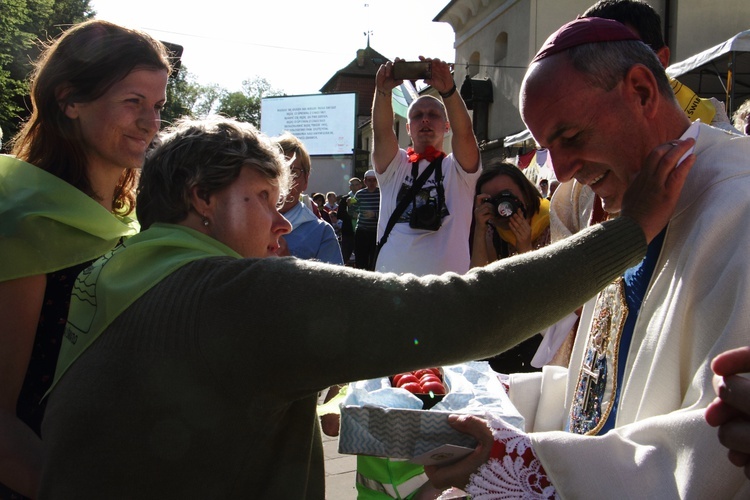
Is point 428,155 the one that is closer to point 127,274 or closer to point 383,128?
point 383,128

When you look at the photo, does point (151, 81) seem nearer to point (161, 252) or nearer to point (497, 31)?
point (161, 252)

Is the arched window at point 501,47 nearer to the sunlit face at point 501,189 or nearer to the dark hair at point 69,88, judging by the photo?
the sunlit face at point 501,189

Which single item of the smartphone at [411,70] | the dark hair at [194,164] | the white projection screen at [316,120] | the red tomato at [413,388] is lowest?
the red tomato at [413,388]

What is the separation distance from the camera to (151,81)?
6.79ft

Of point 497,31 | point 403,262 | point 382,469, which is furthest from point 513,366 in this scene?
point 497,31

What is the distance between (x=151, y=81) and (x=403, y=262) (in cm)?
217

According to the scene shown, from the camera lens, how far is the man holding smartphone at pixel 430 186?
12.5ft

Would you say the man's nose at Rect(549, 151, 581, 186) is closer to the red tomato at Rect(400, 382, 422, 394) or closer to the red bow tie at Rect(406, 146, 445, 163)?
the red tomato at Rect(400, 382, 422, 394)

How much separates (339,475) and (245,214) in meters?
2.82

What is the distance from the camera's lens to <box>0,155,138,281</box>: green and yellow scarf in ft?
5.43

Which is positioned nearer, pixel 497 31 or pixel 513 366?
pixel 513 366

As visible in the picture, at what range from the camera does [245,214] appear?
4.68 ft

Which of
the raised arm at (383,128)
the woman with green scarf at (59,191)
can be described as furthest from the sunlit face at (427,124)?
the woman with green scarf at (59,191)

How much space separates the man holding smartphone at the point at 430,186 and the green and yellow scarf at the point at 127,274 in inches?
102
